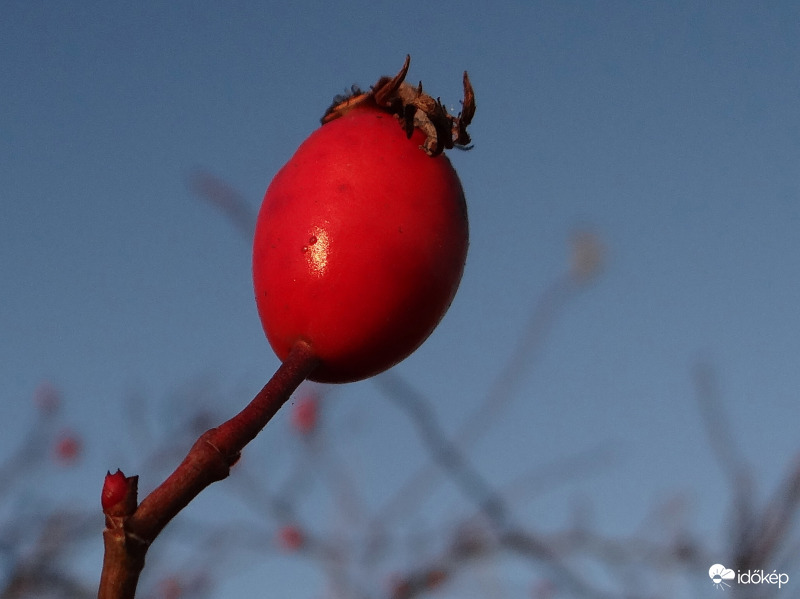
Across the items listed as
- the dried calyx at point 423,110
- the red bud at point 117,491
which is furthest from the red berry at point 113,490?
the dried calyx at point 423,110

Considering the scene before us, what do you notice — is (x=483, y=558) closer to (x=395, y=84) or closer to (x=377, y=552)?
(x=377, y=552)

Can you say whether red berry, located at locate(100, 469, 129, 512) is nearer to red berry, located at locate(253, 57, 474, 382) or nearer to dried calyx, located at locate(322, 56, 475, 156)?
red berry, located at locate(253, 57, 474, 382)

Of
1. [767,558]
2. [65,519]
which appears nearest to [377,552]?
[65,519]

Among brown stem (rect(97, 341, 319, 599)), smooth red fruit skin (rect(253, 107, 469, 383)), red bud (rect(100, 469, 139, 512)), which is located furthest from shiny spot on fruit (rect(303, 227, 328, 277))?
red bud (rect(100, 469, 139, 512))

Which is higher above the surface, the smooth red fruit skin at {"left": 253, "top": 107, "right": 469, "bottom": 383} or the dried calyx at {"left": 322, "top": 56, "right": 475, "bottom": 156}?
the dried calyx at {"left": 322, "top": 56, "right": 475, "bottom": 156}

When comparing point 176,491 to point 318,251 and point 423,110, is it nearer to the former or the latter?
point 318,251

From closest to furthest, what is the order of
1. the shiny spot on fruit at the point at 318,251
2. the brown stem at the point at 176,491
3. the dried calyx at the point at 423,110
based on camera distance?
the brown stem at the point at 176,491
the shiny spot on fruit at the point at 318,251
the dried calyx at the point at 423,110

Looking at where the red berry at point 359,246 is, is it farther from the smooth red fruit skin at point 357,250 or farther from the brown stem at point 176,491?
the brown stem at point 176,491
